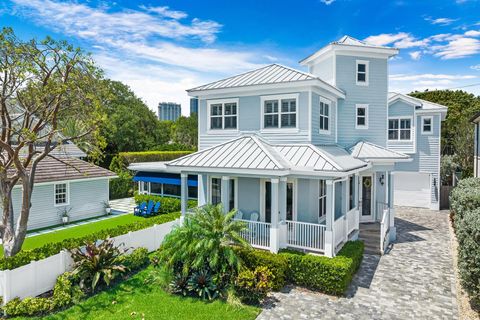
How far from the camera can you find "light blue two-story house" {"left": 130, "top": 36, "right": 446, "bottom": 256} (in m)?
12.8

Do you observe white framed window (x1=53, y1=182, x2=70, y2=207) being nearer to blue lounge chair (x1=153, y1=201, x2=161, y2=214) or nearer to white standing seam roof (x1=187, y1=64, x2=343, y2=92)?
blue lounge chair (x1=153, y1=201, x2=161, y2=214)

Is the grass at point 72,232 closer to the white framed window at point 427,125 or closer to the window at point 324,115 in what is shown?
the window at point 324,115

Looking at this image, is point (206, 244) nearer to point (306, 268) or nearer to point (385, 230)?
point (306, 268)

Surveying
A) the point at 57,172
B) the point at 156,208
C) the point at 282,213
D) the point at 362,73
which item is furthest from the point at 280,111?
the point at 57,172

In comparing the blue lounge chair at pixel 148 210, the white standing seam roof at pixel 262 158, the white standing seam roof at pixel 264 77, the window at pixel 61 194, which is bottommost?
the blue lounge chair at pixel 148 210

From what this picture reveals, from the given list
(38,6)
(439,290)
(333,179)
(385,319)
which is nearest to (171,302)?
(385,319)

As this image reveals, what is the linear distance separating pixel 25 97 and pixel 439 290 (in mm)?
17063

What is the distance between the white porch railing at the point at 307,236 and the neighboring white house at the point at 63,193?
12.3m

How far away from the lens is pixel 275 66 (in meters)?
17.7

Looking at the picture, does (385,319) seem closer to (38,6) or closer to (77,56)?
(77,56)

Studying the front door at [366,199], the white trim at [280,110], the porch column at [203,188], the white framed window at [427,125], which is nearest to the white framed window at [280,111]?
the white trim at [280,110]

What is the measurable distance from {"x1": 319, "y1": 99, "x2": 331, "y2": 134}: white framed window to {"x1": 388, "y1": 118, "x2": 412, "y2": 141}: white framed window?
35.7 feet

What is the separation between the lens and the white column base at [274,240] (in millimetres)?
12250

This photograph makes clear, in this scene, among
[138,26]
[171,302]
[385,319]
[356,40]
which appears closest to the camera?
[385,319]
